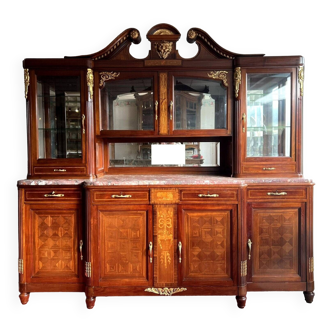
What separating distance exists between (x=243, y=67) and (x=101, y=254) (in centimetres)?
234

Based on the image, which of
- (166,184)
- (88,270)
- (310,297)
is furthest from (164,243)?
(310,297)

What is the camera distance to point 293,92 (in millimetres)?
3375

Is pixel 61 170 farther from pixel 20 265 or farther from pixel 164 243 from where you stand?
pixel 164 243

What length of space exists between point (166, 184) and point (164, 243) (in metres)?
0.57

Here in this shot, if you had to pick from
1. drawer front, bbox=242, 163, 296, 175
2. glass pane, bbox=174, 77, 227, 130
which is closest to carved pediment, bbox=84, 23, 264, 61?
glass pane, bbox=174, 77, 227, 130

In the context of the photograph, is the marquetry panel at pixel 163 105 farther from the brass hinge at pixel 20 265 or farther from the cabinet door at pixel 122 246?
the brass hinge at pixel 20 265

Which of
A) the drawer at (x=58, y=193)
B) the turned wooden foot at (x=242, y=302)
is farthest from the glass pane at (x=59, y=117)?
the turned wooden foot at (x=242, y=302)

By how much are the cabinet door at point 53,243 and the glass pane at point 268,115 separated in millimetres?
1953

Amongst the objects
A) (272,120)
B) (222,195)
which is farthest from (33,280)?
(272,120)

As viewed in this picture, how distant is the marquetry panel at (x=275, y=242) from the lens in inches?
127

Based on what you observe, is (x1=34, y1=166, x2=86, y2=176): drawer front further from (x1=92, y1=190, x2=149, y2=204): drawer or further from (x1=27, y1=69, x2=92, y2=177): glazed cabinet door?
(x1=92, y1=190, x2=149, y2=204): drawer

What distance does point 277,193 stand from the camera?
10.5ft

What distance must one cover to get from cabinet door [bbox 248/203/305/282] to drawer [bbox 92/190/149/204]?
1.04m

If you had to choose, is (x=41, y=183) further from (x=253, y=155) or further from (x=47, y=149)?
(x=253, y=155)
